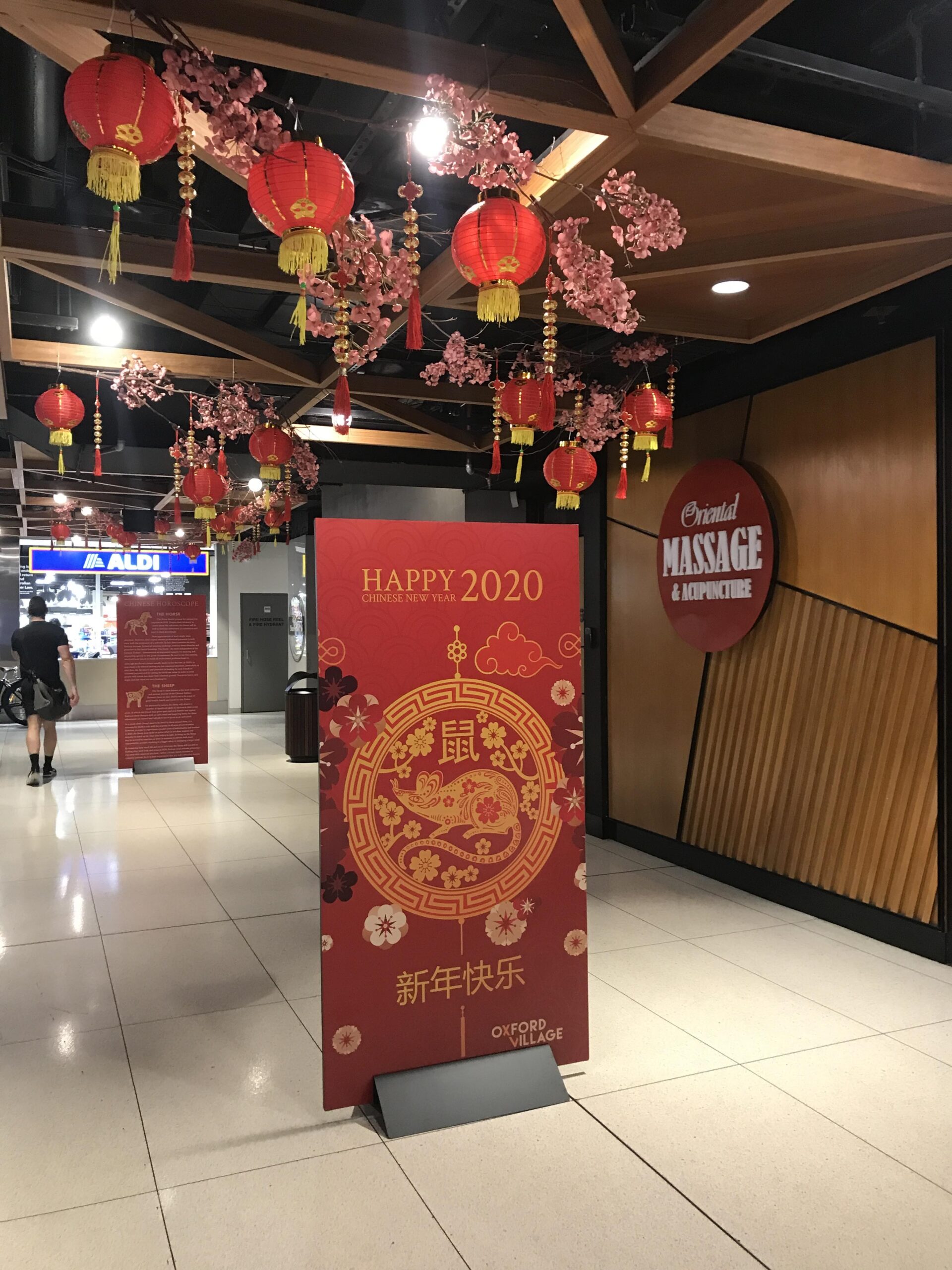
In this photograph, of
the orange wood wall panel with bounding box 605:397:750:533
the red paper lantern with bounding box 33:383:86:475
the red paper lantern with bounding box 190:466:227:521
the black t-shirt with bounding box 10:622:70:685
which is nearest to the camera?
the red paper lantern with bounding box 33:383:86:475

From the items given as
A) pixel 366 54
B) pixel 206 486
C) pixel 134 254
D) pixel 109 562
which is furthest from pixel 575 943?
pixel 109 562

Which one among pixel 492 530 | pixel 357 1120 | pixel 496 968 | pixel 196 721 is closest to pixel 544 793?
pixel 496 968

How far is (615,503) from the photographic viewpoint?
22.7ft

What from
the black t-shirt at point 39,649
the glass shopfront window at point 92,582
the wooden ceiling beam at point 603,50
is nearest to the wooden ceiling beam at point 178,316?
the wooden ceiling beam at point 603,50

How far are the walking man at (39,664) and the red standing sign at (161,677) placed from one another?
22.5 inches

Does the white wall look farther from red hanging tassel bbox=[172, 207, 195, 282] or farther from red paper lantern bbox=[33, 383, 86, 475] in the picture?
red hanging tassel bbox=[172, 207, 195, 282]

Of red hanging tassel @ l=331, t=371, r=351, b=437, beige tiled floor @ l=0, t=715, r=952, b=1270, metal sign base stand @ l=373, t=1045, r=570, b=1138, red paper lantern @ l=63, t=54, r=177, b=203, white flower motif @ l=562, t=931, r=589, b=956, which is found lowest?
beige tiled floor @ l=0, t=715, r=952, b=1270

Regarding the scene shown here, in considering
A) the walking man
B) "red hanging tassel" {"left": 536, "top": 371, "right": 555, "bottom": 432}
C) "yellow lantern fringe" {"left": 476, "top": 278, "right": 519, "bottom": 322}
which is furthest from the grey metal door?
"yellow lantern fringe" {"left": 476, "top": 278, "right": 519, "bottom": 322}

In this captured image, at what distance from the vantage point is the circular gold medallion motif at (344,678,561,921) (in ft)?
9.45

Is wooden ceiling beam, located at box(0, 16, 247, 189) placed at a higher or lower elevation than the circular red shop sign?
higher

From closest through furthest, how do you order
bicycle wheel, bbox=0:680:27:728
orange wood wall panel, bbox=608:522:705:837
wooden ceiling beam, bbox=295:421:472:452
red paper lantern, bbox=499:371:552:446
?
red paper lantern, bbox=499:371:552:446 < orange wood wall panel, bbox=608:522:705:837 < wooden ceiling beam, bbox=295:421:472:452 < bicycle wheel, bbox=0:680:27:728

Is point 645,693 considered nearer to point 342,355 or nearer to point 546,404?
point 546,404

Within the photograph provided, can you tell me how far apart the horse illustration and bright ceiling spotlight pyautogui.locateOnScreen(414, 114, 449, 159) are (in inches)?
82.0

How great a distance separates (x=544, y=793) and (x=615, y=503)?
13.8 feet
